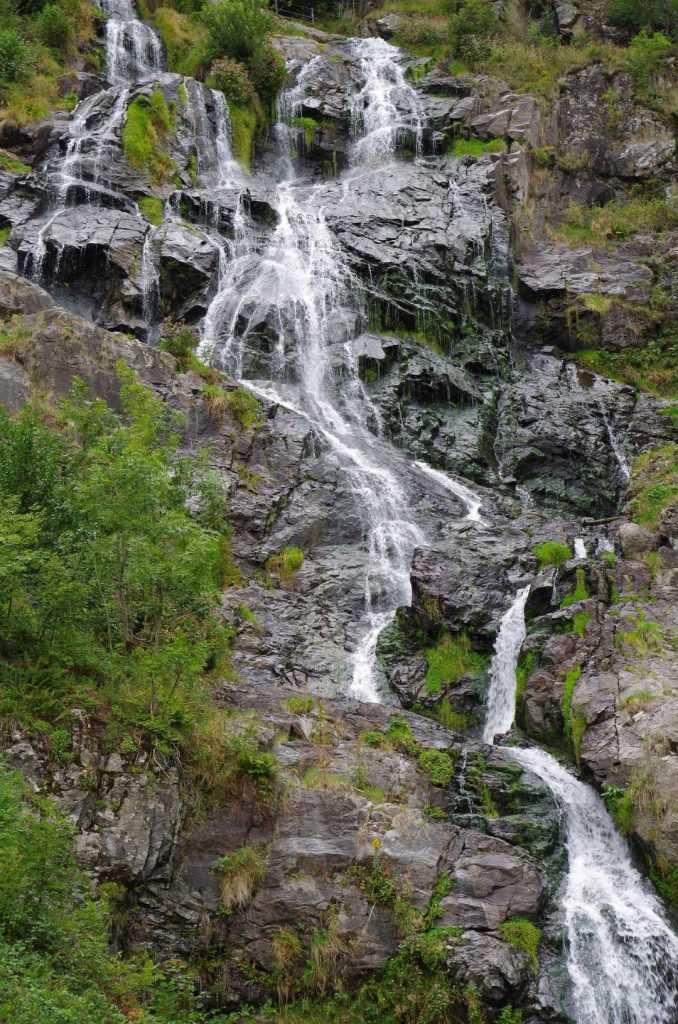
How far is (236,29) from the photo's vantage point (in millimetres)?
32156

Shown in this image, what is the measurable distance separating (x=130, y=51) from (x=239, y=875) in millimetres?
33659

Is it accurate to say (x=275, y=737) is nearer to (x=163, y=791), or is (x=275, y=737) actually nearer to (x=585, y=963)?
(x=163, y=791)

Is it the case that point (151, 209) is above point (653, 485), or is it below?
above

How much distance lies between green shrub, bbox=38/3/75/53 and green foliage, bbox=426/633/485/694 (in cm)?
2868

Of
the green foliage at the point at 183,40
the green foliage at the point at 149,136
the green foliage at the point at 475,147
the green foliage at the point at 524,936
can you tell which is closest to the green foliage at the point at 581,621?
the green foliage at the point at 524,936

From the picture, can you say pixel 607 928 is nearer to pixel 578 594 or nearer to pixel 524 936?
pixel 524 936

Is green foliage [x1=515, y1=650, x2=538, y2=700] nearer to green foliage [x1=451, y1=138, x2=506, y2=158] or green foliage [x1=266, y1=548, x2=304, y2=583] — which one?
green foliage [x1=266, y1=548, x2=304, y2=583]

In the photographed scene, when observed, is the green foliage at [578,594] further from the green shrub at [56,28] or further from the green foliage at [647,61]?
the green shrub at [56,28]

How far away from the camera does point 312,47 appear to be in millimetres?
37281

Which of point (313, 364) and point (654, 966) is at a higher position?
point (313, 364)

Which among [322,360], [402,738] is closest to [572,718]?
[402,738]

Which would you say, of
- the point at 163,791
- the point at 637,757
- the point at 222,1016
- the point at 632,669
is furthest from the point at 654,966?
the point at 163,791

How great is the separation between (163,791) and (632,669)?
758 cm

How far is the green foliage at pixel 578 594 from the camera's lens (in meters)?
15.2
